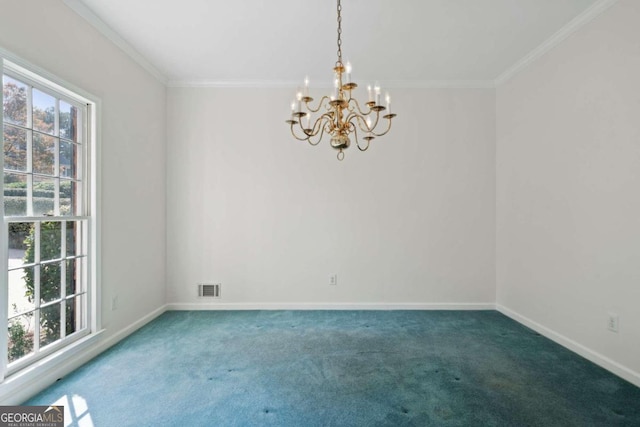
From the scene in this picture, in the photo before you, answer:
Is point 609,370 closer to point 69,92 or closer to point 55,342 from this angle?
point 55,342

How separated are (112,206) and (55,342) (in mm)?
1171

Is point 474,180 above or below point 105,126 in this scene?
below

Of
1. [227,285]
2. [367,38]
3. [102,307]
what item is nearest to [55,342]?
[102,307]

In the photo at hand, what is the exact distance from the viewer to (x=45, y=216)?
2.11 metres

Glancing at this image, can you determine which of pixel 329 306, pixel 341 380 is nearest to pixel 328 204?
pixel 329 306

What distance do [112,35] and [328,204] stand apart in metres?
2.73

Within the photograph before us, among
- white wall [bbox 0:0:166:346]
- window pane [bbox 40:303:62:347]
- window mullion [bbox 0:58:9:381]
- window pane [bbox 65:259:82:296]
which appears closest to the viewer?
window mullion [bbox 0:58:9:381]

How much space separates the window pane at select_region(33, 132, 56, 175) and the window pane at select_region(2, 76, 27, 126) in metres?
0.14

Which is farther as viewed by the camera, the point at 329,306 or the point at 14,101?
the point at 329,306

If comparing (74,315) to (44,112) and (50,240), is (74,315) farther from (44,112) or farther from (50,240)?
(44,112)

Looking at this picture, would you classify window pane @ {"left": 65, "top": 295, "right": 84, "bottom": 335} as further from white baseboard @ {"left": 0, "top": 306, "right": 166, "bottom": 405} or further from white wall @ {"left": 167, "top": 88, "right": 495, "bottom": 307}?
white wall @ {"left": 167, "top": 88, "right": 495, "bottom": 307}

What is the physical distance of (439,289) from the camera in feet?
12.2

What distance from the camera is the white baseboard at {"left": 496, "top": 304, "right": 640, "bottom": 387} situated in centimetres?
213

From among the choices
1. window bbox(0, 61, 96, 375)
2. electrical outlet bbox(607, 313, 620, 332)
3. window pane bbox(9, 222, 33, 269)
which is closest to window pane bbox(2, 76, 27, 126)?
window bbox(0, 61, 96, 375)
